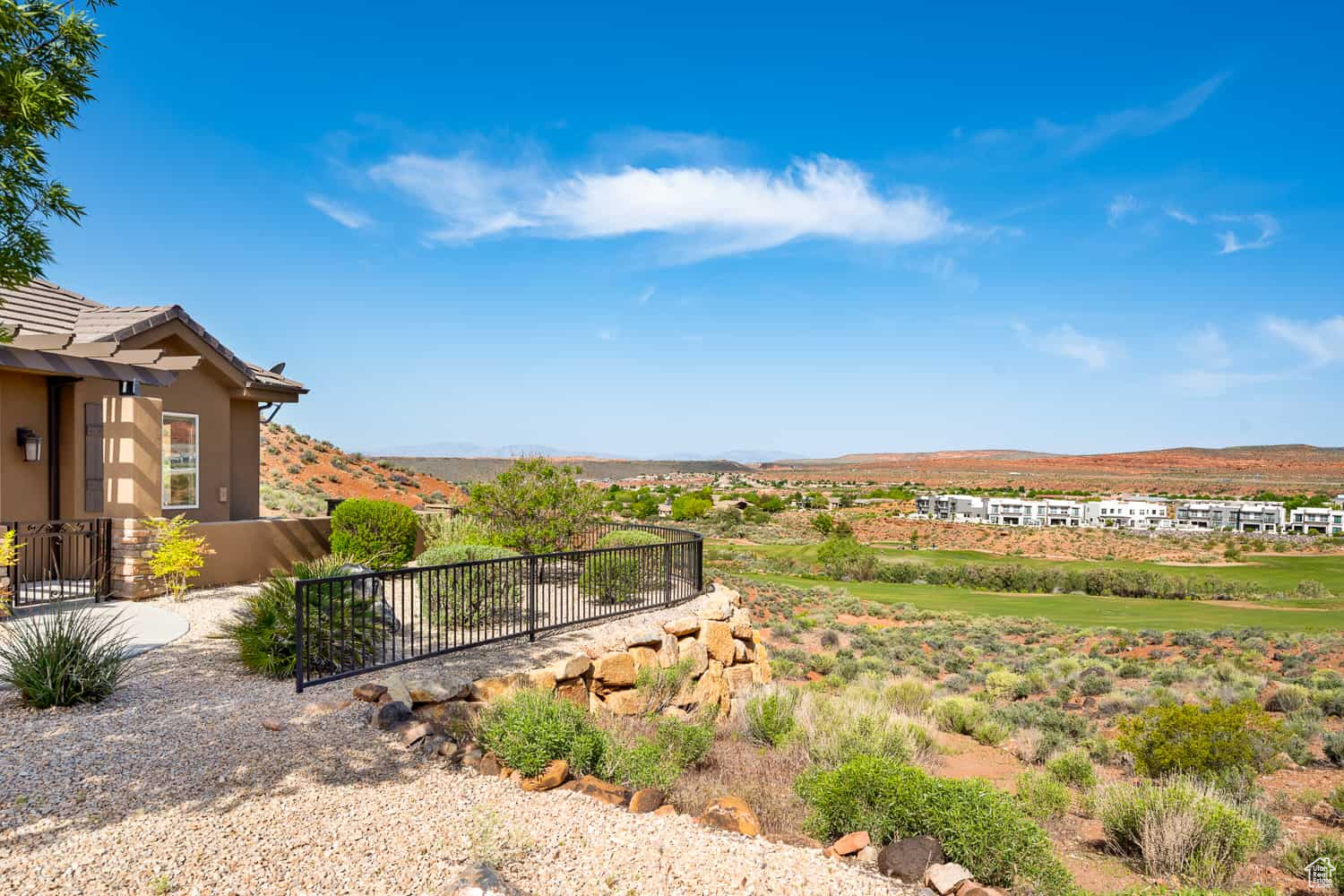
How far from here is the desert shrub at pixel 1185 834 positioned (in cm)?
598

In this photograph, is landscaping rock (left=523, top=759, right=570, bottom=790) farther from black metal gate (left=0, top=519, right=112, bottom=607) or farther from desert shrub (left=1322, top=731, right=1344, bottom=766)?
desert shrub (left=1322, top=731, right=1344, bottom=766)

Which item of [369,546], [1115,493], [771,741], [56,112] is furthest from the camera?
[1115,493]

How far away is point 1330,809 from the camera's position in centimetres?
841

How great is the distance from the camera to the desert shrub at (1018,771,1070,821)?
25.0 feet

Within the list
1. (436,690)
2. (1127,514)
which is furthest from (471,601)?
(1127,514)

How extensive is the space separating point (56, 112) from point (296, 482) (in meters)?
30.1

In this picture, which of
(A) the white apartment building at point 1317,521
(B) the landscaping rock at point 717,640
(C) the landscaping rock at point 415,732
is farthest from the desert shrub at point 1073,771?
(A) the white apartment building at point 1317,521

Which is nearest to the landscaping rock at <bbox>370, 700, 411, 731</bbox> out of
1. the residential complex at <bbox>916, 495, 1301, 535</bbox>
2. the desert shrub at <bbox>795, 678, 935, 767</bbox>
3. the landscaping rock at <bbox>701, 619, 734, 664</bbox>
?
the desert shrub at <bbox>795, 678, 935, 767</bbox>

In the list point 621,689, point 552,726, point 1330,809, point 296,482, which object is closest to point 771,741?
point 621,689

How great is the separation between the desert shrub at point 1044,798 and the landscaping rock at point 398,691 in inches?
240

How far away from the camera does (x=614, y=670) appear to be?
9500 millimetres

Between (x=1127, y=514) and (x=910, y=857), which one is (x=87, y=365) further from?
(x=1127, y=514)

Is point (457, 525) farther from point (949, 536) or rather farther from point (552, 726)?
point (949, 536)

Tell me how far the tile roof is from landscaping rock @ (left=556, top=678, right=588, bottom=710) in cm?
985
